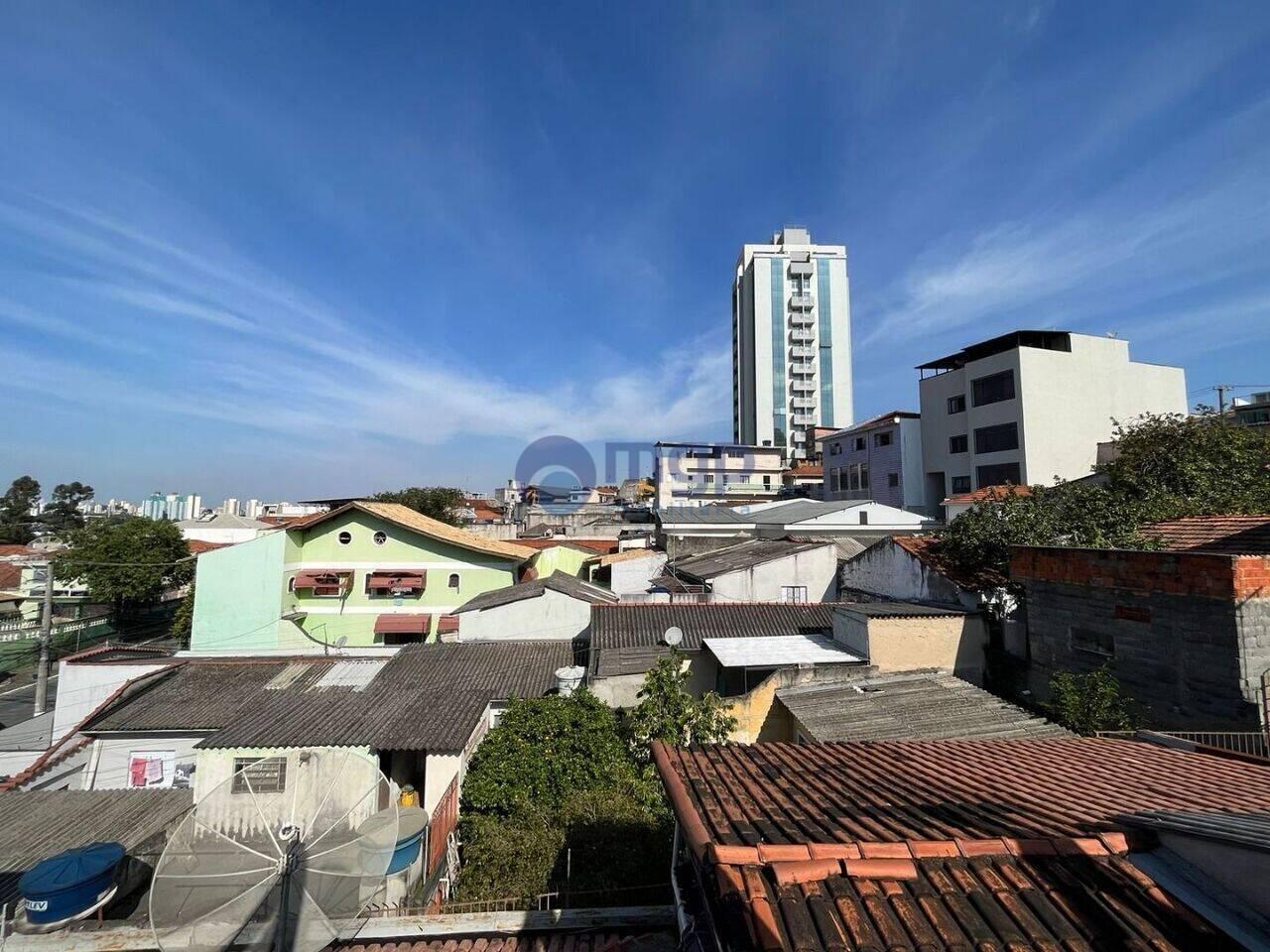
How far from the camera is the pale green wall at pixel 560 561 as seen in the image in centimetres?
2525

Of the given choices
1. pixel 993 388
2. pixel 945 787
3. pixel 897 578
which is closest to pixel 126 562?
pixel 897 578

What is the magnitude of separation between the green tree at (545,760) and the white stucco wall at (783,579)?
8.38 meters

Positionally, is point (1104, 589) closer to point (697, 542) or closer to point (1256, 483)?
point (1256, 483)

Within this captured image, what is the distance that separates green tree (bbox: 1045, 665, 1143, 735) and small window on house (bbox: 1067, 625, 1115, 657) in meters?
0.32

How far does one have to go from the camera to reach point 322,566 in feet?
70.1

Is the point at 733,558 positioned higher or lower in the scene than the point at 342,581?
higher

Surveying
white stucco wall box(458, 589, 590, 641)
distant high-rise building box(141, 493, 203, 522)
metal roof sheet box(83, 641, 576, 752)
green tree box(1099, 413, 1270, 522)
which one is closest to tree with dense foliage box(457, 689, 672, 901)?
metal roof sheet box(83, 641, 576, 752)

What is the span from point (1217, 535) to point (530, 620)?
14.6 metres

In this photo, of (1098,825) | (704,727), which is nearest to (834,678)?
→ (704,727)

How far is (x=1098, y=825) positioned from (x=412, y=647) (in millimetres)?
13865

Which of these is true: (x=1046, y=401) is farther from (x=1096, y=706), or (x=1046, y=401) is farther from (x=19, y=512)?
(x=19, y=512)

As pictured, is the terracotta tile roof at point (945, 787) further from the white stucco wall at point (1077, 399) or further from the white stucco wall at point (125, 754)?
the white stucco wall at point (1077, 399)

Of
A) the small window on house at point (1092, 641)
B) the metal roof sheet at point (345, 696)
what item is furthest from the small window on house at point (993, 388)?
the metal roof sheet at point (345, 696)

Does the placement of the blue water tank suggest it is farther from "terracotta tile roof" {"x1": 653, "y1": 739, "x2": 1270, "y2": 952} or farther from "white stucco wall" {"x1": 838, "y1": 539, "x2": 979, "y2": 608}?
"white stucco wall" {"x1": 838, "y1": 539, "x2": 979, "y2": 608}
